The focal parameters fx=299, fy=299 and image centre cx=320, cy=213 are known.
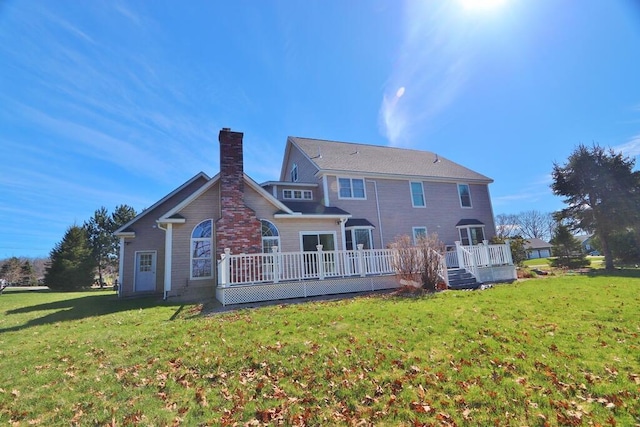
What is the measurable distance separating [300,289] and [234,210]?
428cm

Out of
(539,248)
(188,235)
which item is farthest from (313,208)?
(539,248)

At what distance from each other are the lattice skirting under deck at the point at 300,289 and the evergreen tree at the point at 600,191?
19961 mm

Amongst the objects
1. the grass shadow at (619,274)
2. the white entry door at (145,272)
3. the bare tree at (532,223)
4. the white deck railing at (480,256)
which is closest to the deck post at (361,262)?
the white deck railing at (480,256)

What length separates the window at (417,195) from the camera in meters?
19.5

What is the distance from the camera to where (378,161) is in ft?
67.8

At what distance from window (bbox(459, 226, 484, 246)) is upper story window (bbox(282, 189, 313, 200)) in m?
10.5

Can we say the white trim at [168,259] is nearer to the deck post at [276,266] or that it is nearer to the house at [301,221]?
the house at [301,221]

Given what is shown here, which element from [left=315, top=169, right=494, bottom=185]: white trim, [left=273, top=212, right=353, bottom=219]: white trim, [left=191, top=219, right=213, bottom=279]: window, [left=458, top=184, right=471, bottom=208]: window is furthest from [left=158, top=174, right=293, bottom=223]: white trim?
[left=458, top=184, right=471, bottom=208]: window

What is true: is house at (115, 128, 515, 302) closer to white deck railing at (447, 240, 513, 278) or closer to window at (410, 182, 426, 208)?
window at (410, 182, 426, 208)

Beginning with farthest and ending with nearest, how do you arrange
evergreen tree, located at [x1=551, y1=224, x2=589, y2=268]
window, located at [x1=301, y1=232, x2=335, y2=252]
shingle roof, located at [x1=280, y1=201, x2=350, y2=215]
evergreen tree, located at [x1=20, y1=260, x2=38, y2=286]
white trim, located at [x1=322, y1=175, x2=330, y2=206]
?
evergreen tree, located at [x1=20, y1=260, x2=38, y2=286], evergreen tree, located at [x1=551, y1=224, x2=589, y2=268], white trim, located at [x1=322, y1=175, x2=330, y2=206], shingle roof, located at [x1=280, y1=201, x2=350, y2=215], window, located at [x1=301, y1=232, x2=335, y2=252]

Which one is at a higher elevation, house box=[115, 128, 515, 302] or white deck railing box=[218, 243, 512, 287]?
house box=[115, 128, 515, 302]

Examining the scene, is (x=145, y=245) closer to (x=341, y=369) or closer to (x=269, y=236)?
(x=269, y=236)

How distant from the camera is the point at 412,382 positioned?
3861mm

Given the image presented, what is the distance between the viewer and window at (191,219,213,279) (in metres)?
13.1
